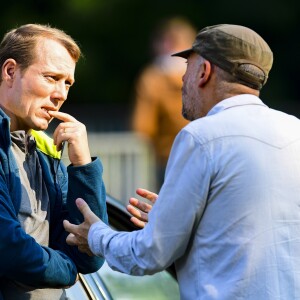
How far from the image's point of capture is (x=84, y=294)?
3980mm

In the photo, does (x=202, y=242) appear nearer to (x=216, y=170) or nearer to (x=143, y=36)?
(x=216, y=170)

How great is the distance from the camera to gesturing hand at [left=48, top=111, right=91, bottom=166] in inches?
147

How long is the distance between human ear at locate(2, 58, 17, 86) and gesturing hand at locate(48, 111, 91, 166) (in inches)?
6.5

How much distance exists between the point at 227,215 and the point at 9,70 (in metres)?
0.87

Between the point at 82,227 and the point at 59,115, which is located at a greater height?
the point at 59,115

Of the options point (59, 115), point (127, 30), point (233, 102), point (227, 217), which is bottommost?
point (127, 30)

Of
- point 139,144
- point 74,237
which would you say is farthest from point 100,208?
point 139,144

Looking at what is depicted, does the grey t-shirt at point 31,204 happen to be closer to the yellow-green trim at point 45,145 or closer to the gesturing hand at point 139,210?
the yellow-green trim at point 45,145

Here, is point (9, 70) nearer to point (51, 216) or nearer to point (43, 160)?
point (43, 160)

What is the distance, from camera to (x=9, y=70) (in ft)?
12.3

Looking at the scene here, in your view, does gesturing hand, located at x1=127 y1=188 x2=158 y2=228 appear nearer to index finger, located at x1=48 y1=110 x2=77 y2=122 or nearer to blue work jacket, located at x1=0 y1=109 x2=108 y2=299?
blue work jacket, located at x1=0 y1=109 x2=108 y2=299

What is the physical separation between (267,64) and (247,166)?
40 cm

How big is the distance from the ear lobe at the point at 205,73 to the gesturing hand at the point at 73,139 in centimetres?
43

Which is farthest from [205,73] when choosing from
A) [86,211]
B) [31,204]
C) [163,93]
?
[163,93]
